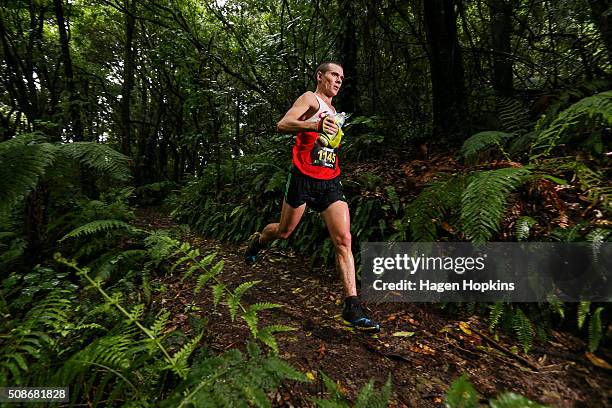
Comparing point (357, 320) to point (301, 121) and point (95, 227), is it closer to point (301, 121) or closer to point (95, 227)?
point (301, 121)

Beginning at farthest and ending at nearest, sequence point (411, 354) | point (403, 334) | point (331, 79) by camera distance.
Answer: point (331, 79) < point (403, 334) < point (411, 354)

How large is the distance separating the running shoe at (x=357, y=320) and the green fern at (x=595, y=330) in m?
1.50

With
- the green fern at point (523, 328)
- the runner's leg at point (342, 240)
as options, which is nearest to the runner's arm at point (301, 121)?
the runner's leg at point (342, 240)

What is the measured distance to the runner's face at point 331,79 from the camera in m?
3.01

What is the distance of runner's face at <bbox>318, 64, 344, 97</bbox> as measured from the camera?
3.01m

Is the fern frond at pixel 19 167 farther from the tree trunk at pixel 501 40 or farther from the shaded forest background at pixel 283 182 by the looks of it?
the tree trunk at pixel 501 40

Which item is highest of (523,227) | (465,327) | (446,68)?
(446,68)

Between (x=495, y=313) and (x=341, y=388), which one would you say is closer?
(x=341, y=388)

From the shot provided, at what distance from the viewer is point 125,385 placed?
5.67ft

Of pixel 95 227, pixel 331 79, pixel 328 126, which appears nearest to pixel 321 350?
pixel 328 126

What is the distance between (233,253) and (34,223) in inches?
101

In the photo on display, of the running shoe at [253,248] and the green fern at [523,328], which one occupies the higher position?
the running shoe at [253,248]

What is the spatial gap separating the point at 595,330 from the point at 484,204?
3.83 feet

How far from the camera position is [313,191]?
3061 millimetres
